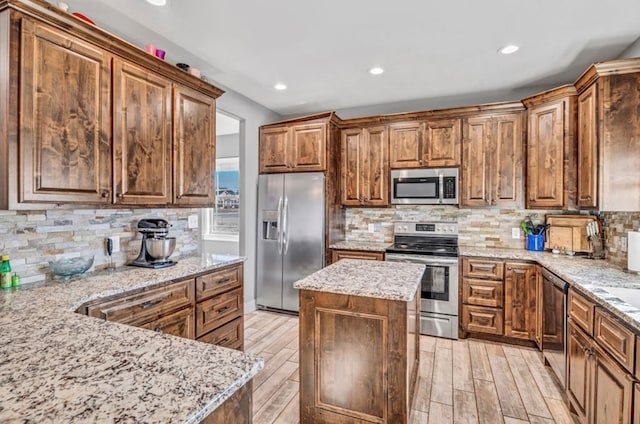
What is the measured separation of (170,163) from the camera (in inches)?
98.1

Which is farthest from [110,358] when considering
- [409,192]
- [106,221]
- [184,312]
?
[409,192]

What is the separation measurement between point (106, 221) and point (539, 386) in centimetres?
353

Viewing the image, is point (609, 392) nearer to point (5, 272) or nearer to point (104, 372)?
point (104, 372)

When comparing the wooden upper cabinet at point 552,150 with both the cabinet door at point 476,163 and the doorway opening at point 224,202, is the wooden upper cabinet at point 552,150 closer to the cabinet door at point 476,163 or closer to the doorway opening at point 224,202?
the cabinet door at point 476,163

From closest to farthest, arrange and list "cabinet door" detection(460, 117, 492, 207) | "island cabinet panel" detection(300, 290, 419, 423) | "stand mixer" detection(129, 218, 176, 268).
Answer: "island cabinet panel" detection(300, 290, 419, 423) < "stand mixer" detection(129, 218, 176, 268) < "cabinet door" detection(460, 117, 492, 207)

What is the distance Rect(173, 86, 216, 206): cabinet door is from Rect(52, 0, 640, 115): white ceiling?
0.50m

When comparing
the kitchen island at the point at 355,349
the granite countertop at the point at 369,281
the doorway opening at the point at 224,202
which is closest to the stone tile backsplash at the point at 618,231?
the granite countertop at the point at 369,281

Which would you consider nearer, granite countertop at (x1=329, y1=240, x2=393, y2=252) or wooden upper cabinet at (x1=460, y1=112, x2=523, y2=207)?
wooden upper cabinet at (x1=460, y1=112, x2=523, y2=207)

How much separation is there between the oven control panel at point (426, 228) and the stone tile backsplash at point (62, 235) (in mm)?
2794

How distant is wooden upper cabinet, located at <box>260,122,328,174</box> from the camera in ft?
13.1

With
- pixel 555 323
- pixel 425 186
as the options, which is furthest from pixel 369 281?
pixel 425 186

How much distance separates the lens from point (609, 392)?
1.57 meters

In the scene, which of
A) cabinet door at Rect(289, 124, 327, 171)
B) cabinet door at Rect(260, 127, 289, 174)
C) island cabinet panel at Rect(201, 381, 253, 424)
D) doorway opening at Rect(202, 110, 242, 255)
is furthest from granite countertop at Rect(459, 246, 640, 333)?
doorway opening at Rect(202, 110, 242, 255)

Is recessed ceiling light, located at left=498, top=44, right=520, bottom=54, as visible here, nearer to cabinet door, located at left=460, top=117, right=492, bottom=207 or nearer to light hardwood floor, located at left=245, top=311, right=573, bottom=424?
cabinet door, located at left=460, top=117, right=492, bottom=207
